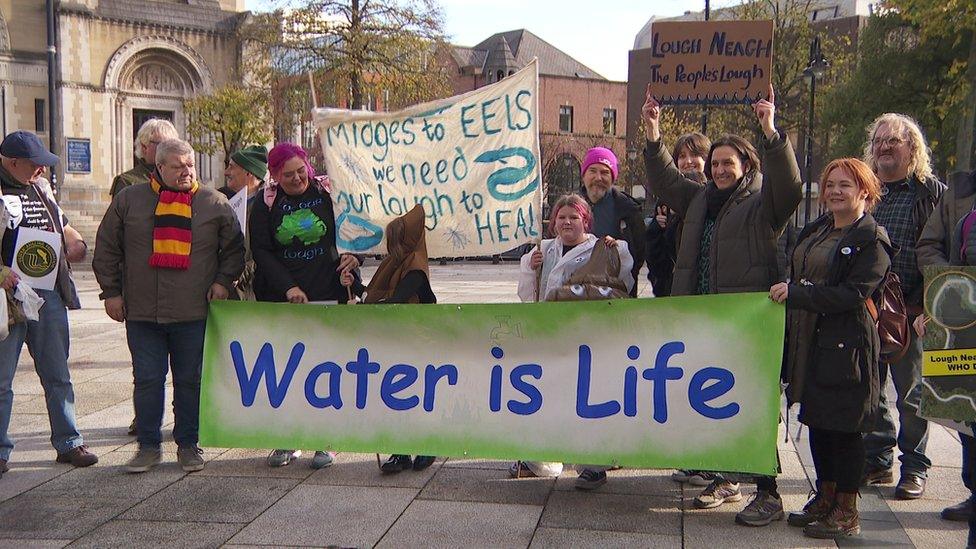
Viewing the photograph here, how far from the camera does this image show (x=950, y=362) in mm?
3904

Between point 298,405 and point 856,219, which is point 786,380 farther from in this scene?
point 298,405

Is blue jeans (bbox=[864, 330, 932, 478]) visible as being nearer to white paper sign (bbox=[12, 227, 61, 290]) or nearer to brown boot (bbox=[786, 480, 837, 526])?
brown boot (bbox=[786, 480, 837, 526])

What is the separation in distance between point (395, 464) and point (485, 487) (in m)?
0.59

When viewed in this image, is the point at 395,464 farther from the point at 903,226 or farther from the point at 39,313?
the point at 903,226

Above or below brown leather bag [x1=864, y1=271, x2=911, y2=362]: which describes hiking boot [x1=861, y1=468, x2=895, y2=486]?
below

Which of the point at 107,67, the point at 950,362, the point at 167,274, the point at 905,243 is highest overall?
the point at 107,67

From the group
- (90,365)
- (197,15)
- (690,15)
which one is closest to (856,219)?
(90,365)

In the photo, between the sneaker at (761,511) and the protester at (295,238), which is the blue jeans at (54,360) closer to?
the protester at (295,238)

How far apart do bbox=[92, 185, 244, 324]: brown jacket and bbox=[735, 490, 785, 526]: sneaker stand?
3.12 m

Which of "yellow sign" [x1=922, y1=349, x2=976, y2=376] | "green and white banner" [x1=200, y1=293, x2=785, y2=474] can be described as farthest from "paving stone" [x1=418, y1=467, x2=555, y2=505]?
"yellow sign" [x1=922, y1=349, x2=976, y2=376]

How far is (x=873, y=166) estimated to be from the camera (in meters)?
5.00

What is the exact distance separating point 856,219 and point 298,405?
9.81 feet

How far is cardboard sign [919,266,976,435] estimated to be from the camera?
3.85 meters

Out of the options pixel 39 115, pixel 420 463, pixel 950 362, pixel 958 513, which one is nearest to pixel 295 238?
pixel 420 463
